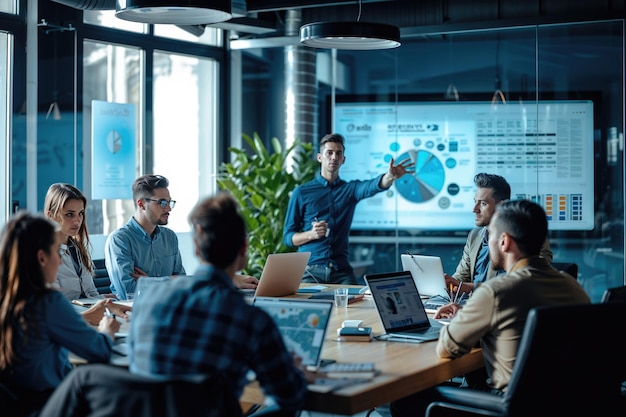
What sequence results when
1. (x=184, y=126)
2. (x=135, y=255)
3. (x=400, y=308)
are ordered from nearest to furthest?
1. (x=400, y=308)
2. (x=135, y=255)
3. (x=184, y=126)

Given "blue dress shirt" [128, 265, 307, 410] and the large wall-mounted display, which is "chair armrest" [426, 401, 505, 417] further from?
the large wall-mounted display

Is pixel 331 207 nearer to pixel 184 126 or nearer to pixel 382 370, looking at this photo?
pixel 184 126

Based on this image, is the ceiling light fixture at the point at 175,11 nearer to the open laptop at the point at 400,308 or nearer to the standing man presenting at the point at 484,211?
the open laptop at the point at 400,308

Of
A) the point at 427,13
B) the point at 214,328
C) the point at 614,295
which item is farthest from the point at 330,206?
the point at 214,328

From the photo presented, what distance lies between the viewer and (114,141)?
7.83 metres

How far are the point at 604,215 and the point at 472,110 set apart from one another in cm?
152

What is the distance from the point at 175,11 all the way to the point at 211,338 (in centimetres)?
245

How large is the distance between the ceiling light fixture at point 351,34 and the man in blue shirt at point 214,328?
8.31 ft

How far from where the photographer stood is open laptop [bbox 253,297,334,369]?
3121mm

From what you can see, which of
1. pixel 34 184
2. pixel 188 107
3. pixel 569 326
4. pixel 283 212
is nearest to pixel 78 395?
pixel 569 326

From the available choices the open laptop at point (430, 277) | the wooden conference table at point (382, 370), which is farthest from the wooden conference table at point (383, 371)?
the open laptop at point (430, 277)

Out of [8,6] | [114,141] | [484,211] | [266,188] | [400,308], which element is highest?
[8,6]

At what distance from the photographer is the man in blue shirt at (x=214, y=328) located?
249cm

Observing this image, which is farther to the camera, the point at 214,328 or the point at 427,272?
the point at 427,272
